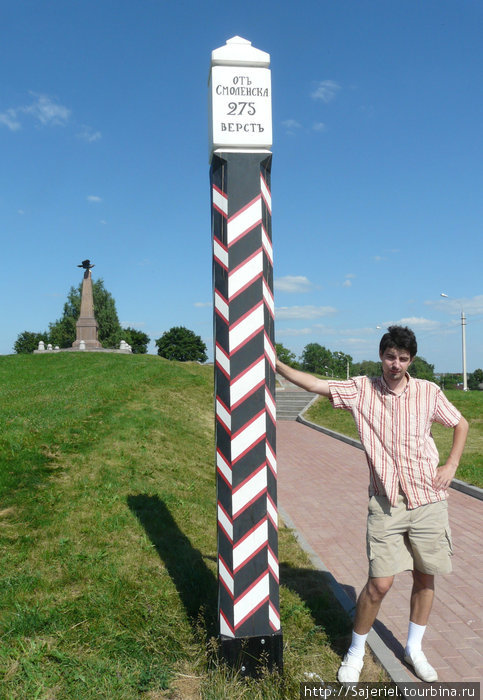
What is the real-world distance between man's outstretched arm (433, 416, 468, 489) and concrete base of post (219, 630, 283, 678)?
143 centimetres

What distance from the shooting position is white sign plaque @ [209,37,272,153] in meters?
3.61

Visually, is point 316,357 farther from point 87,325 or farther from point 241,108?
point 241,108

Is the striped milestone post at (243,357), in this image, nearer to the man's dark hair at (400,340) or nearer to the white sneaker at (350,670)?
the white sneaker at (350,670)

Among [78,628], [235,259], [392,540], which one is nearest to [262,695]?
[392,540]

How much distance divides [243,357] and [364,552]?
153 inches

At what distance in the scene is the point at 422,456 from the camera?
3.45 meters

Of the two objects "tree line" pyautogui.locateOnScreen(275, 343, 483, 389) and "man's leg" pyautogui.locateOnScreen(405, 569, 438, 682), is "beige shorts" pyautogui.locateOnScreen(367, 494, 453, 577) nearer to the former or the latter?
"man's leg" pyautogui.locateOnScreen(405, 569, 438, 682)

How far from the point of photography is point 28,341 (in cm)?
9781

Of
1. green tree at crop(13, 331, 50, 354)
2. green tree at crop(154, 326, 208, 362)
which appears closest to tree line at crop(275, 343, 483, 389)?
green tree at crop(154, 326, 208, 362)

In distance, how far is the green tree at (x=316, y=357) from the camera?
136 m

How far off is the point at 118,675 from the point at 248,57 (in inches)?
156

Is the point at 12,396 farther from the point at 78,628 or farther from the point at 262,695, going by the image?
the point at 262,695

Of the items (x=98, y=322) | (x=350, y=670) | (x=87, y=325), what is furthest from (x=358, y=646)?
(x=98, y=322)

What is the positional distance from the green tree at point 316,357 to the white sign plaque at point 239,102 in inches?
5116
